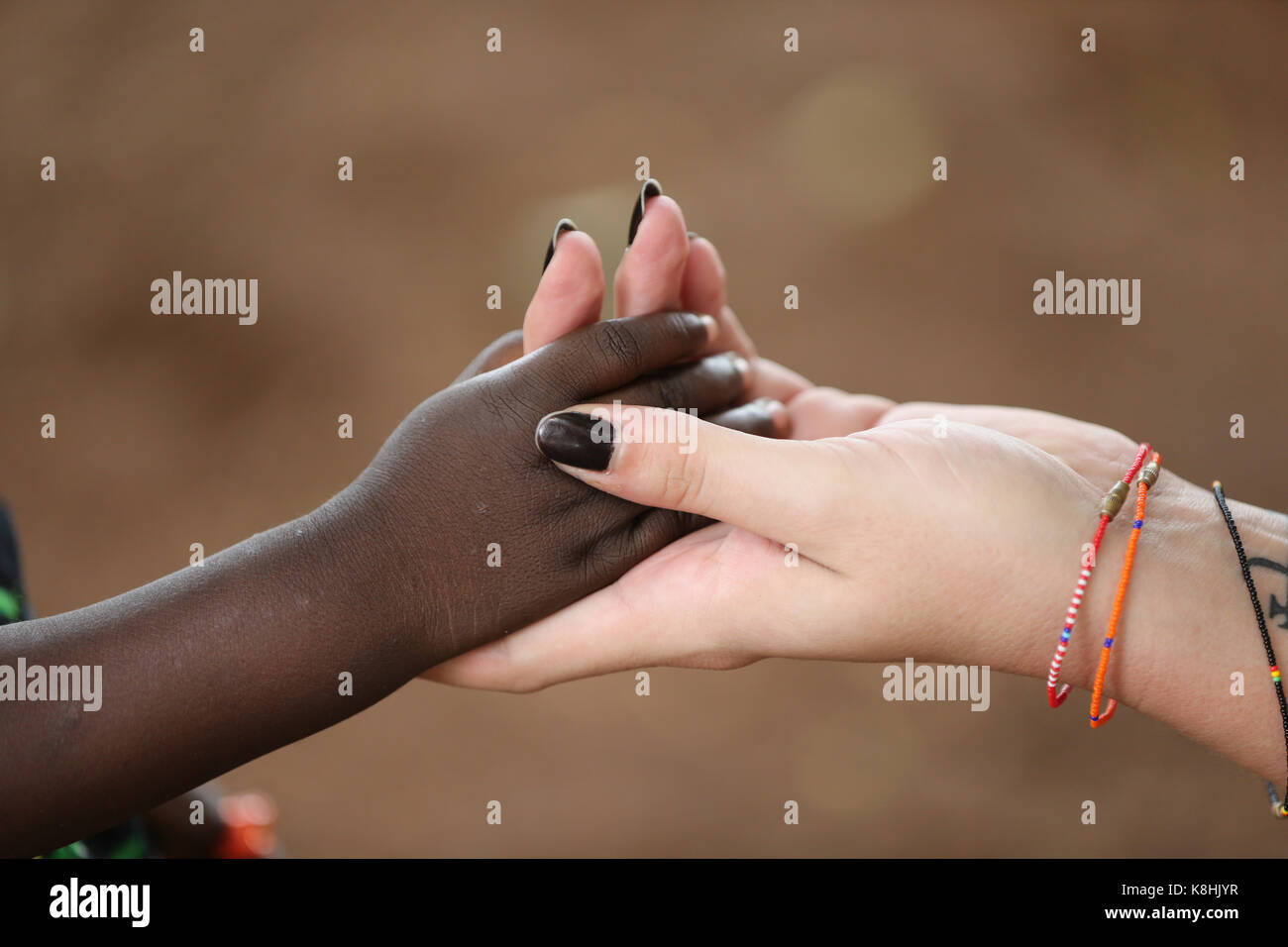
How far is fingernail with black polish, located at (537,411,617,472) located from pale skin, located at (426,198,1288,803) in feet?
0.05

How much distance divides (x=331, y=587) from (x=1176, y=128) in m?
3.64

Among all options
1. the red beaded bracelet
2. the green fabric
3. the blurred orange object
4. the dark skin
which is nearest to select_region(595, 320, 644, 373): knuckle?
the dark skin

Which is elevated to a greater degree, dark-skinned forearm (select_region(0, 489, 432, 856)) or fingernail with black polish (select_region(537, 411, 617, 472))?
fingernail with black polish (select_region(537, 411, 617, 472))

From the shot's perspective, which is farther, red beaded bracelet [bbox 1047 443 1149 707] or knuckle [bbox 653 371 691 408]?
knuckle [bbox 653 371 691 408]

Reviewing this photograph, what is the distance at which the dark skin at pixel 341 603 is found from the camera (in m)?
0.94

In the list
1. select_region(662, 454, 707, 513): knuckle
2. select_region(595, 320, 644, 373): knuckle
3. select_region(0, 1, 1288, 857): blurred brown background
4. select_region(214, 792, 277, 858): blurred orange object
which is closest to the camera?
select_region(662, 454, 707, 513): knuckle

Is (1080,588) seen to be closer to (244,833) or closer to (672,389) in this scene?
(672,389)

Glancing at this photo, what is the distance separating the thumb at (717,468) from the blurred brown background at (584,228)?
7.63ft

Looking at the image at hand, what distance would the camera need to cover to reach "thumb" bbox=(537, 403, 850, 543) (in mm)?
1014

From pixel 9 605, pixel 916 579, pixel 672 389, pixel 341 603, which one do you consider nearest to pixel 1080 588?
pixel 916 579

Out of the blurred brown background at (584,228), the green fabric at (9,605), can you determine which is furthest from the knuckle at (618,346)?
the blurred brown background at (584,228)

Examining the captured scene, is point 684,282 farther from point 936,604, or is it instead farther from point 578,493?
point 936,604

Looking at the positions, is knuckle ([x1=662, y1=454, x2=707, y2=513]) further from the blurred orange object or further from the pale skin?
the blurred orange object
